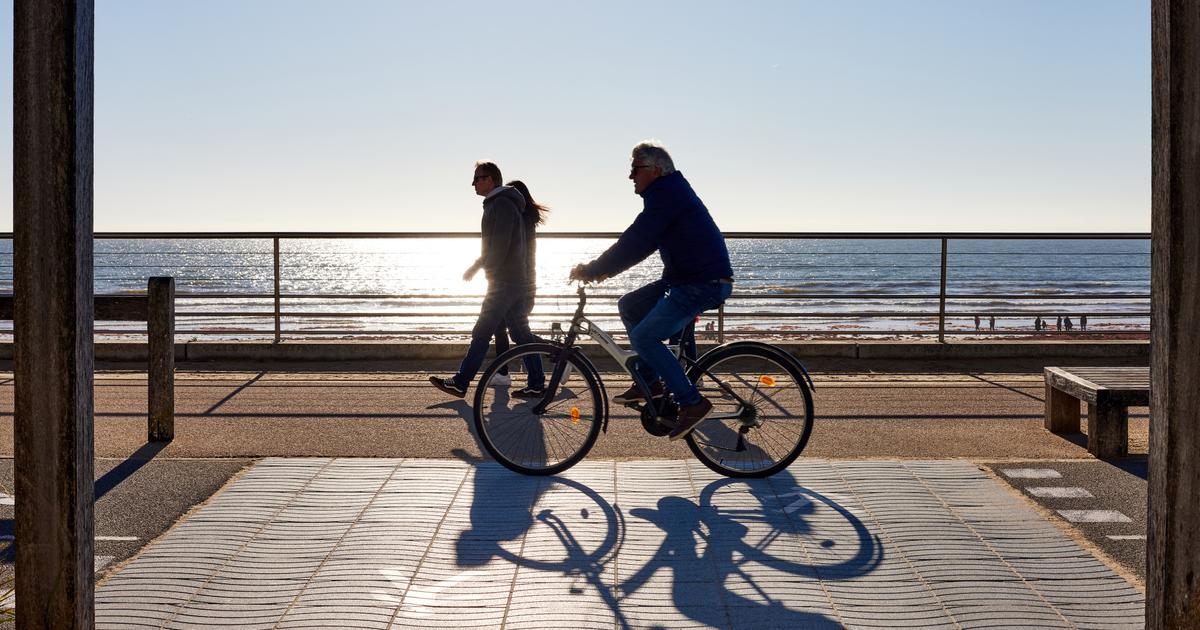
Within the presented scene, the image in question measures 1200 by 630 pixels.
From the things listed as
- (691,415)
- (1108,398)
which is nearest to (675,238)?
(691,415)

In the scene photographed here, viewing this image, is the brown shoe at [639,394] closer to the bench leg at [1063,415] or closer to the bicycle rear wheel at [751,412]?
the bicycle rear wheel at [751,412]

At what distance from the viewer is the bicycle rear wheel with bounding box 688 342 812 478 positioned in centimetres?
595

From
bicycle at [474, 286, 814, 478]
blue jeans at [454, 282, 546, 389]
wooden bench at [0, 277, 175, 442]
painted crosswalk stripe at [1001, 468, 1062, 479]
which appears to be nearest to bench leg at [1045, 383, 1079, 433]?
painted crosswalk stripe at [1001, 468, 1062, 479]

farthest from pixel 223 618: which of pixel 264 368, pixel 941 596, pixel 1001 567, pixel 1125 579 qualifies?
pixel 264 368

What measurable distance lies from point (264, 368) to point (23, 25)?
826cm

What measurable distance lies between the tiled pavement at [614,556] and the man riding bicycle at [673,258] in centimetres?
50

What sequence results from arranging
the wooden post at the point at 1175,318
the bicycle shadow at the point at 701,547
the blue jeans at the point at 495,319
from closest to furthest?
the wooden post at the point at 1175,318 → the bicycle shadow at the point at 701,547 → the blue jeans at the point at 495,319

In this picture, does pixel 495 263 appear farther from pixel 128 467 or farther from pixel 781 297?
pixel 781 297

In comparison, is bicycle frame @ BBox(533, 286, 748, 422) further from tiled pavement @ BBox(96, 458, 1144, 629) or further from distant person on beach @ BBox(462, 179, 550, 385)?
distant person on beach @ BBox(462, 179, 550, 385)

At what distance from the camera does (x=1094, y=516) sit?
202 inches

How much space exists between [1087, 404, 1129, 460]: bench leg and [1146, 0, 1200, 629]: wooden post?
3.80 m

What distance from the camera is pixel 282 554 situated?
453 cm

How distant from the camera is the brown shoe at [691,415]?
5840mm

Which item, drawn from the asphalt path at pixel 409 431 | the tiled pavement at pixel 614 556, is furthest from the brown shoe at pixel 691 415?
the asphalt path at pixel 409 431
